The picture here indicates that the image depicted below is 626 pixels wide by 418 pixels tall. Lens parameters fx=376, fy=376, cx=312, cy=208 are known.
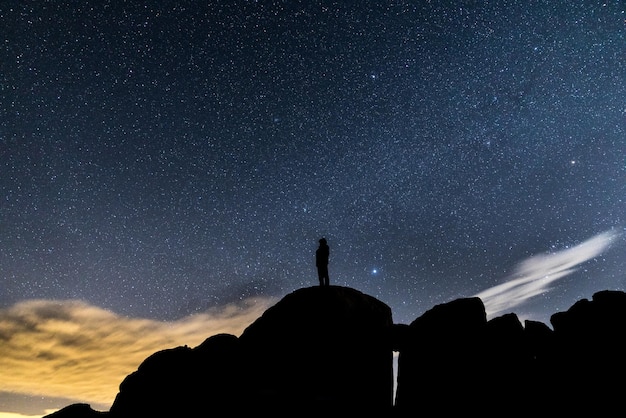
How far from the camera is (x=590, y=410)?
1398cm

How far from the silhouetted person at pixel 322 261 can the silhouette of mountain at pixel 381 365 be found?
0.68m

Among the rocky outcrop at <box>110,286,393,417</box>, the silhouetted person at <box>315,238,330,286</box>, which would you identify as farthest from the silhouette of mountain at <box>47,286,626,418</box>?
the silhouetted person at <box>315,238,330,286</box>

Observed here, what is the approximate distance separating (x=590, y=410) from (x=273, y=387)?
476 inches

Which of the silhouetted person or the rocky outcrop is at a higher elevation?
the silhouetted person

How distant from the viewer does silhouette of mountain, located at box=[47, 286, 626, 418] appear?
1458cm

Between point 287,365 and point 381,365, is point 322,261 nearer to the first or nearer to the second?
point 287,365

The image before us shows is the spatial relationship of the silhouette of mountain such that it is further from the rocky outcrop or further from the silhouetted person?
the silhouetted person

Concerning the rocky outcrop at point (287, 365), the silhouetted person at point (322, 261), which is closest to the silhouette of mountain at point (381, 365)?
the rocky outcrop at point (287, 365)

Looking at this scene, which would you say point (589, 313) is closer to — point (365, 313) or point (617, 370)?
point (617, 370)

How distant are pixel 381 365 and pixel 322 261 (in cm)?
557

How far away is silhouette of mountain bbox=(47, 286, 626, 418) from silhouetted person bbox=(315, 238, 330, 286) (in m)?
0.68

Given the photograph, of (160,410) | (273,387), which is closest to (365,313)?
(273,387)

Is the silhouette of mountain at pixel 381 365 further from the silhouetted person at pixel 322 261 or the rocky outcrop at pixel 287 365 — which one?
the silhouetted person at pixel 322 261

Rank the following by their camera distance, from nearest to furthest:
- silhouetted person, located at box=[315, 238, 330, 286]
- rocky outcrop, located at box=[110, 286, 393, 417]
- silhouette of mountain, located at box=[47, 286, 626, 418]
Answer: silhouette of mountain, located at box=[47, 286, 626, 418]
rocky outcrop, located at box=[110, 286, 393, 417]
silhouetted person, located at box=[315, 238, 330, 286]
